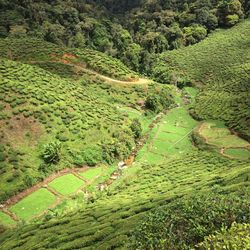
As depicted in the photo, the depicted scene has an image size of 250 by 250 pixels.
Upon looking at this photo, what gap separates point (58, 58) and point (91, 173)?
39.7 m

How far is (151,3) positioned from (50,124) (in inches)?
3833

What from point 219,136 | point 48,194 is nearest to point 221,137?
point 219,136

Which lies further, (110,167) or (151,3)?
(151,3)

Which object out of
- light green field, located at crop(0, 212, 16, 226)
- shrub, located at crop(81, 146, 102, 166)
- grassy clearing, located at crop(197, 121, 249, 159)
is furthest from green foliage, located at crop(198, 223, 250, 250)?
grassy clearing, located at crop(197, 121, 249, 159)

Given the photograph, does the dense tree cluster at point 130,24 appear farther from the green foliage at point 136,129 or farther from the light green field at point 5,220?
the light green field at point 5,220

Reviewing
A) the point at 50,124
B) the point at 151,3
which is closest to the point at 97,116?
the point at 50,124

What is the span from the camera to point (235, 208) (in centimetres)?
2034

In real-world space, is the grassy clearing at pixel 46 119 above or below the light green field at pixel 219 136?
above

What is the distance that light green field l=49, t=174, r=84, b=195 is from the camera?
43.8 metres

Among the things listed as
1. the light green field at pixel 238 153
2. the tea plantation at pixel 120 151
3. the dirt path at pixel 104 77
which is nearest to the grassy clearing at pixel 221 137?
the light green field at pixel 238 153

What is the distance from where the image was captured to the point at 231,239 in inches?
655

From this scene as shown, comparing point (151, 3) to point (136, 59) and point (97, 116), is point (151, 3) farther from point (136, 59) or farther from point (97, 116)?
point (97, 116)

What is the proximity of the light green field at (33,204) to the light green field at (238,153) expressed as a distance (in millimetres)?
26197

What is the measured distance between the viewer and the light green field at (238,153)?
5222 cm
